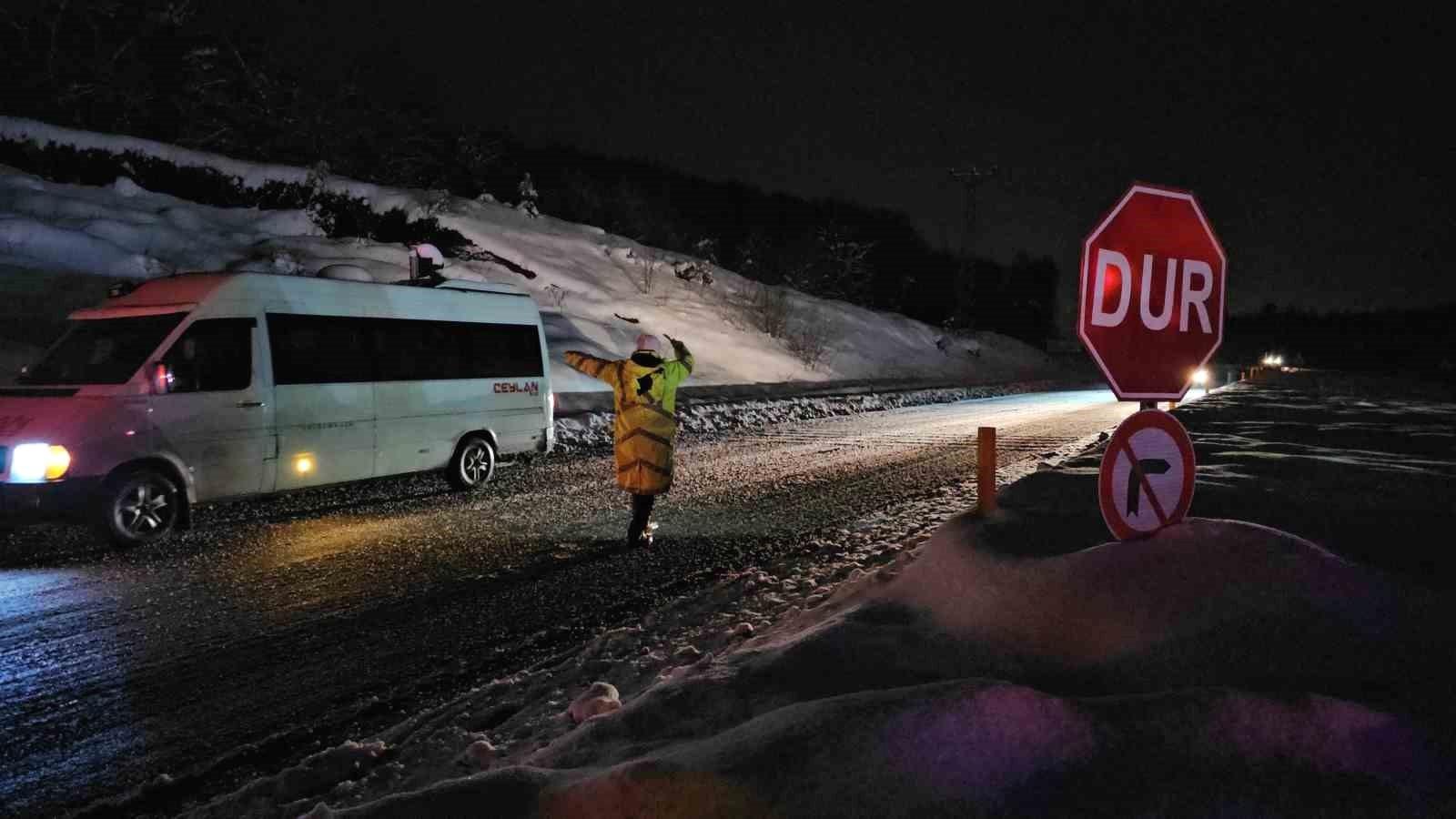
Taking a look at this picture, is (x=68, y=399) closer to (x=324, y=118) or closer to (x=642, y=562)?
(x=642, y=562)

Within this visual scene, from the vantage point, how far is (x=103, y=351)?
349 inches

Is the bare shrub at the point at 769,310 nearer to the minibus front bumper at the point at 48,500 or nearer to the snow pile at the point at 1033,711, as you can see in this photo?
the minibus front bumper at the point at 48,500

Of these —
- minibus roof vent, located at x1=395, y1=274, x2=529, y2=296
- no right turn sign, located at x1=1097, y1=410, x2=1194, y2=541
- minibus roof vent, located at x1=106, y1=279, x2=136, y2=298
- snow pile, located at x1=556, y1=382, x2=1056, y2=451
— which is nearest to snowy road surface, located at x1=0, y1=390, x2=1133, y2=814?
minibus roof vent, located at x1=106, y1=279, x2=136, y2=298

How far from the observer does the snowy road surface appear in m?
4.29

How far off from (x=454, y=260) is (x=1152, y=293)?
28.5m

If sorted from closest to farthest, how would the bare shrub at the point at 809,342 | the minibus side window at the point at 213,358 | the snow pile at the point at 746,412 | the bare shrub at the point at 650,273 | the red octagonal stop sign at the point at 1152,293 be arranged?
the red octagonal stop sign at the point at 1152,293
the minibus side window at the point at 213,358
the snow pile at the point at 746,412
the bare shrub at the point at 650,273
the bare shrub at the point at 809,342

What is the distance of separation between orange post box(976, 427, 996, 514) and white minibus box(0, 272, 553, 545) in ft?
22.1

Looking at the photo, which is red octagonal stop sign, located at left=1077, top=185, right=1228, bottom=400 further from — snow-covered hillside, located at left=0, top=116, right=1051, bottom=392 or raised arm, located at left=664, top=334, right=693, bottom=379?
snow-covered hillside, located at left=0, top=116, right=1051, bottom=392

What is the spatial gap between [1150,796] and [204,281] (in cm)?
960

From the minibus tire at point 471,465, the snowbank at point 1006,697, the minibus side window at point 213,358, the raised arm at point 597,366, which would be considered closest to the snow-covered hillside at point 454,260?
the minibus side window at point 213,358

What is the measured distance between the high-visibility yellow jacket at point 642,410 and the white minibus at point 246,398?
11.6 ft

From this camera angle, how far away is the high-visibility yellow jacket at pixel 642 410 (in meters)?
7.98

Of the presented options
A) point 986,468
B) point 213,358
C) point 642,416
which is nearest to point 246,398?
point 213,358

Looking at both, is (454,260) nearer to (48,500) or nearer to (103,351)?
(103,351)
